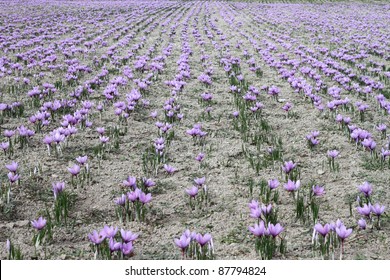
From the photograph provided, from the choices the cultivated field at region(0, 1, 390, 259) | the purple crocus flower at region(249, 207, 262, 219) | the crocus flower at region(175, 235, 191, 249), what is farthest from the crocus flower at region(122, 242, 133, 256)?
the purple crocus flower at region(249, 207, 262, 219)

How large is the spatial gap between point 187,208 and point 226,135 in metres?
2.53

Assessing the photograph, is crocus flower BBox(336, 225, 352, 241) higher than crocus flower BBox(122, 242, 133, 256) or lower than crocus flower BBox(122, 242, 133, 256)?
higher

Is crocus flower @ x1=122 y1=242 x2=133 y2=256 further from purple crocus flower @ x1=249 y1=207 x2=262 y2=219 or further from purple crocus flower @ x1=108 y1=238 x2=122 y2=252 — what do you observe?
purple crocus flower @ x1=249 y1=207 x2=262 y2=219

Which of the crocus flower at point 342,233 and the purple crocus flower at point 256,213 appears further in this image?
the purple crocus flower at point 256,213

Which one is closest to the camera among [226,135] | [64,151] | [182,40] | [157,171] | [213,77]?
[157,171]

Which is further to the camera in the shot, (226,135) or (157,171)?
(226,135)

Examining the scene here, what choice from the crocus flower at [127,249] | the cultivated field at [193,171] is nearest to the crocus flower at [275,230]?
A: the cultivated field at [193,171]

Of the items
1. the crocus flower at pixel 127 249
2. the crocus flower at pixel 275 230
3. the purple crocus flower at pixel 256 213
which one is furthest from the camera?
the purple crocus flower at pixel 256 213

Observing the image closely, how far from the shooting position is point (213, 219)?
13.0ft

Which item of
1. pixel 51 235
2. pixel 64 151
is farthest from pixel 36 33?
pixel 51 235

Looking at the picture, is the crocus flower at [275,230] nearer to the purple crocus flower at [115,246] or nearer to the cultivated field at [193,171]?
the cultivated field at [193,171]

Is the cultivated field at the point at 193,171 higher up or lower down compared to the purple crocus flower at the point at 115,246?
lower down

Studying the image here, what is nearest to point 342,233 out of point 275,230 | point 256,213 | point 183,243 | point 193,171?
point 275,230
